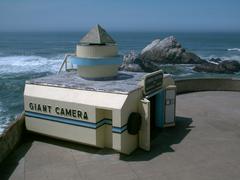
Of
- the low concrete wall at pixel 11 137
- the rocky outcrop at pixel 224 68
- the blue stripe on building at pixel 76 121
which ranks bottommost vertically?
the rocky outcrop at pixel 224 68

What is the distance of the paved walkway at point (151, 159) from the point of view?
1034 cm

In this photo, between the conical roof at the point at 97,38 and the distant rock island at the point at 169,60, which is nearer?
the conical roof at the point at 97,38

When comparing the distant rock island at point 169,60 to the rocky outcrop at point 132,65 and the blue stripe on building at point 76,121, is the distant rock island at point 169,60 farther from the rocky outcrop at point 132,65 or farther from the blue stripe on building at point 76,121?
the blue stripe on building at point 76,121

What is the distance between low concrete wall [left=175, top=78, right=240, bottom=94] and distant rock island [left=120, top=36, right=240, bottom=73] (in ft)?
110

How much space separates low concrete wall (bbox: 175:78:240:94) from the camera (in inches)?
864

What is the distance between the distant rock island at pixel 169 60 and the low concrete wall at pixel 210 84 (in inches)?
1322

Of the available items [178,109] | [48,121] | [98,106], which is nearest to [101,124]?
[98,106]

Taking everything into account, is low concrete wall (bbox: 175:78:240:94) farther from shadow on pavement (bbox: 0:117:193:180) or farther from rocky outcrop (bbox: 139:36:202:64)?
rocky outcrop (bbox: 139:36:202:64)

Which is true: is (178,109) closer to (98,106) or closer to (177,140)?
(177,140)

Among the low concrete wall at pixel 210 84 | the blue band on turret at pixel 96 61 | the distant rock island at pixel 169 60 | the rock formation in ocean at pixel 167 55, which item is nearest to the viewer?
the blue band on turret at pixel 96 61

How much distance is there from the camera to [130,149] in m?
12.0

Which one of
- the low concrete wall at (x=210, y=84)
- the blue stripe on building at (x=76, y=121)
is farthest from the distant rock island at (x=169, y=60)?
the blue stripe on building at (x=76, y=121)

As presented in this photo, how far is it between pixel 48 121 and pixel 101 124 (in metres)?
2.33

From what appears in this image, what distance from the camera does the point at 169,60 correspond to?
7044cm
